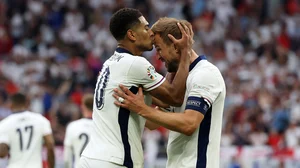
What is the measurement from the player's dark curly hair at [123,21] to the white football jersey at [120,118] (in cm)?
22

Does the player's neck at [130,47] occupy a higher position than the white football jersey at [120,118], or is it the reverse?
the player's neck at [130,47]

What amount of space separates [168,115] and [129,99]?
344mm

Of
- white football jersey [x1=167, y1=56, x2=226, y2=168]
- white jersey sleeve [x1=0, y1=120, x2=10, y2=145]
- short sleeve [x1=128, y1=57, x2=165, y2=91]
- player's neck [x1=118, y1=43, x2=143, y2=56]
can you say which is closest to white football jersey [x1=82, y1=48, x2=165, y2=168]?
short sleeve [x1=128, y1=57, x2=165, y2=91]

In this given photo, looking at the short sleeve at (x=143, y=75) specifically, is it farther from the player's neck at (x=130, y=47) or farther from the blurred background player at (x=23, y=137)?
the blurred background player at (x=23, y=137)

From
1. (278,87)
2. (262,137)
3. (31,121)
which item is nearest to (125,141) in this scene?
(31,121)

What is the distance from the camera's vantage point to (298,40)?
20.8 metres

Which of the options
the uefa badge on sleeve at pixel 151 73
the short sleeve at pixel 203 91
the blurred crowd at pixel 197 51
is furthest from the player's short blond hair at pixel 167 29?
the blurred crowd at pixel 197 51

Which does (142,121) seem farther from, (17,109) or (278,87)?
(278,87)

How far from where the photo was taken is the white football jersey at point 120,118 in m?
6.53

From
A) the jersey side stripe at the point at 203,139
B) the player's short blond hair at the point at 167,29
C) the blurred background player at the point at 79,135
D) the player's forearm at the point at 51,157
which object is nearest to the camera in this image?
the jersey side stripe at the point at 203,139

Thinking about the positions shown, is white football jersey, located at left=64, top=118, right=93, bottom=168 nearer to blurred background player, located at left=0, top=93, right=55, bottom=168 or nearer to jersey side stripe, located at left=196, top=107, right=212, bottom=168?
blurred background player, located at left=0, top=93, right=55, bottom=168

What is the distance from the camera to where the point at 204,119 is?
6.60 metres

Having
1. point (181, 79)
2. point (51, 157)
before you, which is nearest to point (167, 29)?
point (181, 79)

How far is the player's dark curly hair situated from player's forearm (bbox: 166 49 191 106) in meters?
0.51
